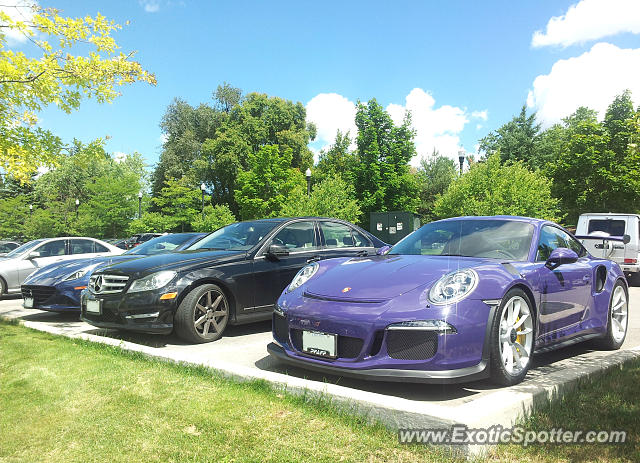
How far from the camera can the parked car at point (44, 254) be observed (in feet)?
38.5

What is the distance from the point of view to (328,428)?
3035mm

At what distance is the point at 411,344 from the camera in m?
3.43

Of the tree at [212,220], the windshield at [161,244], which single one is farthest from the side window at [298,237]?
the tree at [212,220]

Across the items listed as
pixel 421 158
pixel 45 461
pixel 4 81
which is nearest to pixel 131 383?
pixel 45 461

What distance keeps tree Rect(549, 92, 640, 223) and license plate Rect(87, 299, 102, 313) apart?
111 feet

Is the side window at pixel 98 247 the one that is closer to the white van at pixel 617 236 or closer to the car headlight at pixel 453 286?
the car headlight at pixel 453 286

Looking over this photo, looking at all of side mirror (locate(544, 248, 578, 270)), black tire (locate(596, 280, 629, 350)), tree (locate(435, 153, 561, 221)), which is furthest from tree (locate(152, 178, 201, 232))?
side mirror (locate(544, 248, 578, 270))

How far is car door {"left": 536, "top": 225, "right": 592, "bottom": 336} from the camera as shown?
169 inches

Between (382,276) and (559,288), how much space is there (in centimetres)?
174

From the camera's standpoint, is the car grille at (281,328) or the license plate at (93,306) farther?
the license plate at (93,306)

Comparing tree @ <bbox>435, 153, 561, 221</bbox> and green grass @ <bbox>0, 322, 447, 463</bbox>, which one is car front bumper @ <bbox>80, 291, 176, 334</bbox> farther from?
tree @ <bbox>435, 153, 561, 221</bbox>

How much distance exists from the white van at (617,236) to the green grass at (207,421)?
9637 millimetres

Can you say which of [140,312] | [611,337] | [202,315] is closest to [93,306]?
[140,312]

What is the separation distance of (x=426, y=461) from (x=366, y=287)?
1.49 meters
